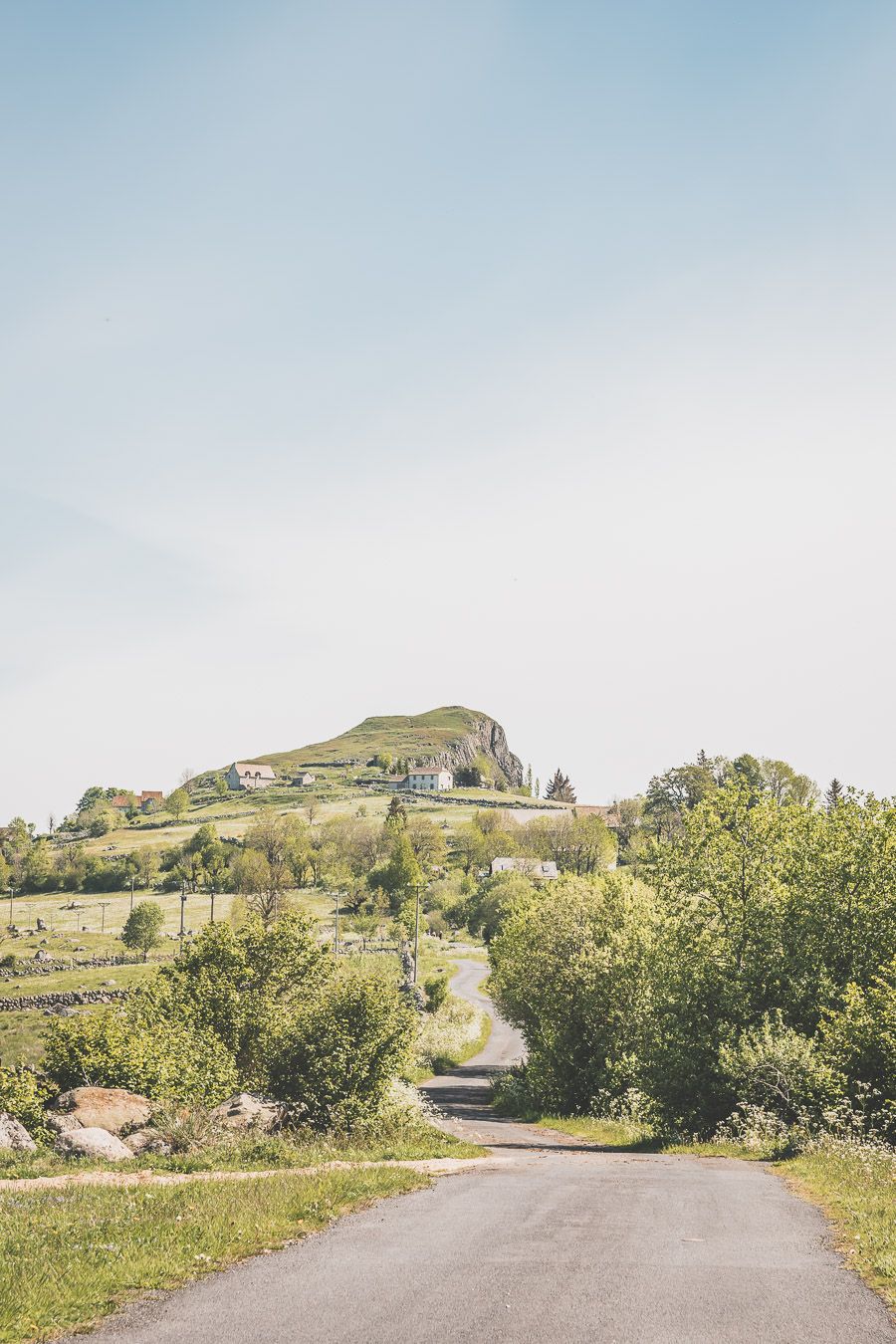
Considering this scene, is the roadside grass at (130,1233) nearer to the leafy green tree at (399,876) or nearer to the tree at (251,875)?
the tree at (251,875)

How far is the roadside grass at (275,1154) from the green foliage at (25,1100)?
3.53 meters

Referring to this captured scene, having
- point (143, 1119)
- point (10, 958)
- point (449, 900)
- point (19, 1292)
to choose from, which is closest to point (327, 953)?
point (143, 1119)

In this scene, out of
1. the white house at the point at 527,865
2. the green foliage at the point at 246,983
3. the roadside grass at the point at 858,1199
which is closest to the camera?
the roadside grass at the point at 858,1199

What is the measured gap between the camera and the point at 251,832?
182 m

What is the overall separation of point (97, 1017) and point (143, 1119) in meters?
6.25

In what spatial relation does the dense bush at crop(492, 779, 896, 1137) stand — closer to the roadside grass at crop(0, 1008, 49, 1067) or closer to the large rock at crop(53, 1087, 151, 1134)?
the large rock at crop(53, 1087, 151, 1134)

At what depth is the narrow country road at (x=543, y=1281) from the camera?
8.54 metres

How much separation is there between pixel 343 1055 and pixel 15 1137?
Answer: 8.47 metres

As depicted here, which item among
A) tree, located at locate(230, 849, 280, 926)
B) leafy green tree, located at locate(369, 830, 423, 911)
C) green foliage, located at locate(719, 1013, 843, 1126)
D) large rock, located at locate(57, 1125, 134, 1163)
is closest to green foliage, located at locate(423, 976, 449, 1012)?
green foliage, located at locate(719, 1013, 843, 1126)

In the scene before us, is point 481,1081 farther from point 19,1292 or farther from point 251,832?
point 251,832

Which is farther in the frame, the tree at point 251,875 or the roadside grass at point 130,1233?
the tree at point 251,875

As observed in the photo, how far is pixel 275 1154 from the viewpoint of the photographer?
1920 centimetres

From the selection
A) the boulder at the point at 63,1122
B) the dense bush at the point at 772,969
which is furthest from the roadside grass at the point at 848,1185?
the boulder at the point at 63,1122

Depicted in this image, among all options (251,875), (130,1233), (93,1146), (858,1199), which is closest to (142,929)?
(251,875)
